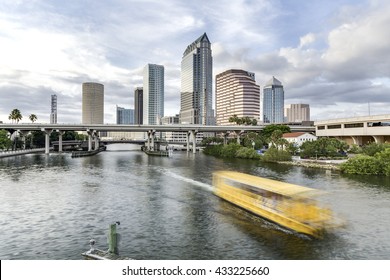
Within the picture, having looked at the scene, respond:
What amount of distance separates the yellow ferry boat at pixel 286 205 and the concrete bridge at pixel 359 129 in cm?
10823

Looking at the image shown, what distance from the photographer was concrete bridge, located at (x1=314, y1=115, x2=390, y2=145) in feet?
417

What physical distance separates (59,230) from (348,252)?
25.5 meters

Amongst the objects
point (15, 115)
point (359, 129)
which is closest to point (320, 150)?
point (359, 129)

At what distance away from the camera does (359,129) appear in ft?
454

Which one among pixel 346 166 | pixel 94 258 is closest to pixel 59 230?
pixel 94 258

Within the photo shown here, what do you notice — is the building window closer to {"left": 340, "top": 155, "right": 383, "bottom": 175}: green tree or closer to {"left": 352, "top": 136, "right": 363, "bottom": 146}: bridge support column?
{"left": 352, "top": 136, "right": 363, "bottom": 146}: bridge support column

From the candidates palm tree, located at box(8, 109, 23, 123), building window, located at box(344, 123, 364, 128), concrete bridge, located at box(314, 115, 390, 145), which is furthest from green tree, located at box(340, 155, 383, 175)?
palm tree, located at box(8, 109, 23, 123)

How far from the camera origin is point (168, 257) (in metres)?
24.2

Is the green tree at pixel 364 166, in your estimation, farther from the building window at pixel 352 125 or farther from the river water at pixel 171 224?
the building window at pixel 352 125

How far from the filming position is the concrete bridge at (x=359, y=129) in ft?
417

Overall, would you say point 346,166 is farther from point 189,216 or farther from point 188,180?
point 189,216

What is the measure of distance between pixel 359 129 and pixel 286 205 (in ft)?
408

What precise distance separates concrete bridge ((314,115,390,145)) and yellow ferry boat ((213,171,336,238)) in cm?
10823

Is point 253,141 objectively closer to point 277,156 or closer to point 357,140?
point 357,140
